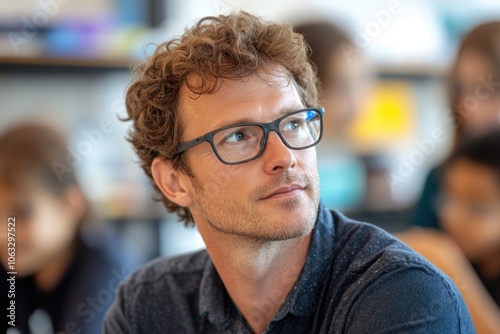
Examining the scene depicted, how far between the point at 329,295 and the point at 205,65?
477mm

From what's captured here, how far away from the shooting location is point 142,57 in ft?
9.32

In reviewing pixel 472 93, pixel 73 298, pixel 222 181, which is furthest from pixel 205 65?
pixel 472 93

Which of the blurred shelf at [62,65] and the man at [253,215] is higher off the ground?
the blurred shelf at [62,65]

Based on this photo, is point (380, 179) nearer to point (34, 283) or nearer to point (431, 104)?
point (431, 104)

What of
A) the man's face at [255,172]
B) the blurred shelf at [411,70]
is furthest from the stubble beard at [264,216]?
the blurred shelf at [411,70]

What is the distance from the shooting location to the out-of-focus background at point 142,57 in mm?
2822

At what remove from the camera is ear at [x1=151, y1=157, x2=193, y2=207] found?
1516 mm

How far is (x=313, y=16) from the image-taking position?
3.13 metres

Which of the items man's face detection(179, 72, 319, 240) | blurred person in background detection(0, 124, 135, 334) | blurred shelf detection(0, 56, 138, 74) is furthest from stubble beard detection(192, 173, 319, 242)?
blurred shelf detection(0, 56, 138, 74)

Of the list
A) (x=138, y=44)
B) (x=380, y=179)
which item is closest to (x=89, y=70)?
(x=138, y=44)

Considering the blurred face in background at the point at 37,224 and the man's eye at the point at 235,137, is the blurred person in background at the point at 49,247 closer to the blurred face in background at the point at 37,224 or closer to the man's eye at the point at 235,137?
the blurred face in background at the point at 37,224

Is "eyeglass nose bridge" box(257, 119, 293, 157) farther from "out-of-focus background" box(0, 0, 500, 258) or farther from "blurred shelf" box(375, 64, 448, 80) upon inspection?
"blurred shelf" box(375, 64, 448, 80)

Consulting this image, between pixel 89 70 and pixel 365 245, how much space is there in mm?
1839

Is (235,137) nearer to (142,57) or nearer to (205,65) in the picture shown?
(205,65)
